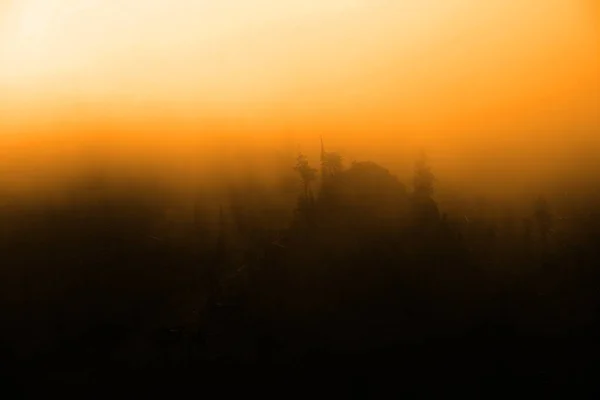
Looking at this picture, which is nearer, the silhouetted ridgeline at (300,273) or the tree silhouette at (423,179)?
the silhouetted ridgeline at (300,273)

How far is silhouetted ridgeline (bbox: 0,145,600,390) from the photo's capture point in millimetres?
9727

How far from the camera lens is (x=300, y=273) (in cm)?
990

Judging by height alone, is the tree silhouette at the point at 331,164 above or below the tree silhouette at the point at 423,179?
above

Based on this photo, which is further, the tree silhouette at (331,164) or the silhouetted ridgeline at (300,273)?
the tree silhouette at (331,164)

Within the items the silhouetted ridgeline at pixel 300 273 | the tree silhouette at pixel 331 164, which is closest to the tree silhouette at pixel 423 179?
the silhouetted ridgeline at pixel 300 273

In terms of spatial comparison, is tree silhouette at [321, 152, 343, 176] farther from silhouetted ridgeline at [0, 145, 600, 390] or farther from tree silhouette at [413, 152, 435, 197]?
tree silhouette at [413, 152, 435, 197]

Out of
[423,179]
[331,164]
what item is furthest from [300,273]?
[423,179]

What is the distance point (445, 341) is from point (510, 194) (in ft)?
9.24

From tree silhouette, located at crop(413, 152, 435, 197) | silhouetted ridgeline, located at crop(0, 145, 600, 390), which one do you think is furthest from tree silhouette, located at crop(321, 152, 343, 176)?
tree silhouette, located at crop(413, 152, 435, 197)

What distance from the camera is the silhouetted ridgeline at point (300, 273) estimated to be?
973cm

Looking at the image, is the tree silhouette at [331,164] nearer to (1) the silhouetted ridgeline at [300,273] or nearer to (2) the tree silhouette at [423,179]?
(1) the silhouetted ridgeline at [300,273]

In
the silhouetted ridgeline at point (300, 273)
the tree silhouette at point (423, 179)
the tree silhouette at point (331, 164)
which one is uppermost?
the tree silhouette at point (331, 164)

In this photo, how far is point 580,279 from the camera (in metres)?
10.2

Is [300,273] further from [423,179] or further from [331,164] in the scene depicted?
[423,179]
